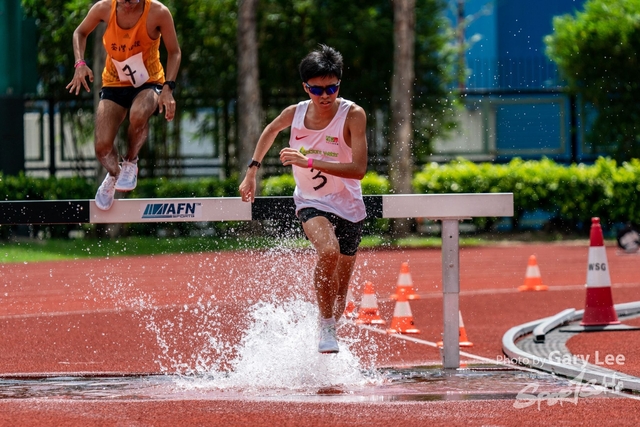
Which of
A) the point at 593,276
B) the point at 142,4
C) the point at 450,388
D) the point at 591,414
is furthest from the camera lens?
the point at 593,276

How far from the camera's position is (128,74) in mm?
9062

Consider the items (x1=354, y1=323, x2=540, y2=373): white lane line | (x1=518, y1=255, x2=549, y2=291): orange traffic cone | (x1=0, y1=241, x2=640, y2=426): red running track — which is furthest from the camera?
(x1=518, y1=255, x2=549, y2=291): orange traffic cone

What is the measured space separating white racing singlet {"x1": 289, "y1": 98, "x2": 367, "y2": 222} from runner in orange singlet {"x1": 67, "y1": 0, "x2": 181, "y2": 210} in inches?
36.0

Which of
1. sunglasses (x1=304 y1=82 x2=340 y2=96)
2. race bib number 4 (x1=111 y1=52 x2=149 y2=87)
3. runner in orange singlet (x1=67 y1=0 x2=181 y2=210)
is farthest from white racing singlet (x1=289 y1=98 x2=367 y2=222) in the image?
race bib number 4 (x1=111 y1=52 x2=149 y2=87)

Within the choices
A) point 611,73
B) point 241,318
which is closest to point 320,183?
point 241,318

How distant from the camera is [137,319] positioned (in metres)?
13.1

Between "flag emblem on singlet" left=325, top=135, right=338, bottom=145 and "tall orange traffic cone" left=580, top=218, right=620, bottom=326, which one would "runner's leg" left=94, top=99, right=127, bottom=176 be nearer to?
"flag emblem on singlet" left=325, top=135, right=338, bottom=145

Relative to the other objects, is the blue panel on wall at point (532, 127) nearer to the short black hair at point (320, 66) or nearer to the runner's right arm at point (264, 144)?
the runner's right arm at point (264, 144)

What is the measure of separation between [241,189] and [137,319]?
16.2 ft

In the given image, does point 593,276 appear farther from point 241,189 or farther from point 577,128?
point 577,128

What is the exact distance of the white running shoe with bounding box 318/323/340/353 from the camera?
8.41 m

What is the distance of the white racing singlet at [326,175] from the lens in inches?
331

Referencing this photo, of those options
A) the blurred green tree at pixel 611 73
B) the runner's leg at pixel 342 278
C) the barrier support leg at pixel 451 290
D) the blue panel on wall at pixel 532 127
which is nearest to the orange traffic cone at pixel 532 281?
the barrier support leg at pixel 451 290

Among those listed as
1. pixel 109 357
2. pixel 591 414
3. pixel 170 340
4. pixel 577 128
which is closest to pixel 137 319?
pixel 170 340
